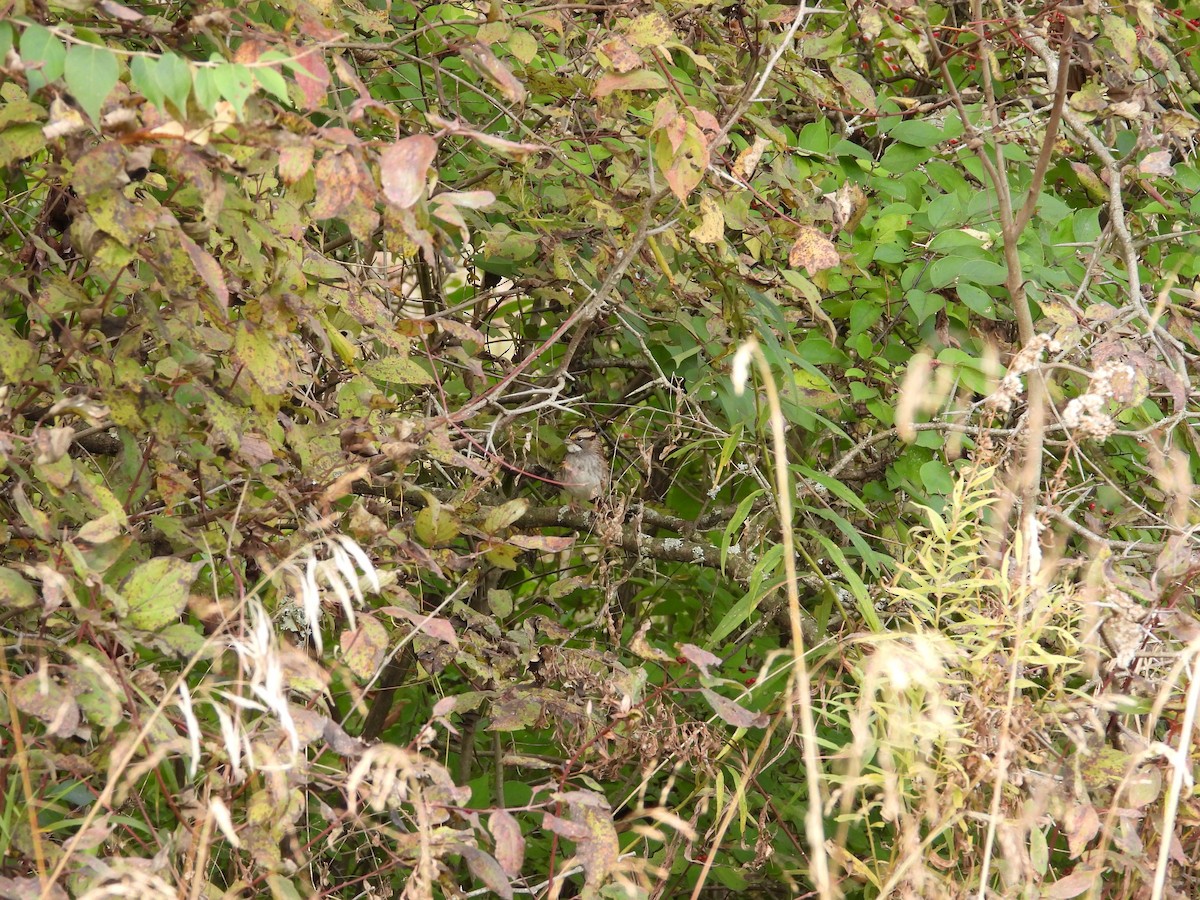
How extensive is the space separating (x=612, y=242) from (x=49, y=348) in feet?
3.03

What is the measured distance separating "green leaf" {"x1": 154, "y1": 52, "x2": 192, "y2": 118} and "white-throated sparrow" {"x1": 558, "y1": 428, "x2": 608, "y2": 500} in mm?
1271

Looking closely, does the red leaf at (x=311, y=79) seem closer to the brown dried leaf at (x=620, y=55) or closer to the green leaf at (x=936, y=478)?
the brown dried leaf at (x=620, y=55)

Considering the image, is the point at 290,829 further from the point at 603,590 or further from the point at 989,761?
the point at 603,590

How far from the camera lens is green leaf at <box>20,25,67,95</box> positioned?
3.54ft

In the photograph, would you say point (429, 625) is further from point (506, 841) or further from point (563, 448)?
point (563, 448)

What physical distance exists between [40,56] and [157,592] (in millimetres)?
537

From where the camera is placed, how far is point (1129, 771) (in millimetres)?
1419

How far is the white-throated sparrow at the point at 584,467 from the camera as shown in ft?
7.47

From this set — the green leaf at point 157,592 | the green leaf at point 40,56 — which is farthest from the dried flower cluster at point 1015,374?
the green leaf at point 40,56

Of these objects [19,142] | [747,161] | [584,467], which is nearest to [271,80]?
[19,142]

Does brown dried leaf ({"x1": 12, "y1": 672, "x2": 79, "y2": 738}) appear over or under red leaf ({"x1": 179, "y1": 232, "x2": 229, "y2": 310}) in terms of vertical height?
under

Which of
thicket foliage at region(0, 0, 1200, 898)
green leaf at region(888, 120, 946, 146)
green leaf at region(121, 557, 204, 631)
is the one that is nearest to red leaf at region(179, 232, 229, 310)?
thicket foliage at region(0, 0, 1200, 898)

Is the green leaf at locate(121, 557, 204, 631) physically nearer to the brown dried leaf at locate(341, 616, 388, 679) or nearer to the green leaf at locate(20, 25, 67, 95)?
the brown dried leaf at locate(341, 616, 388, 679)

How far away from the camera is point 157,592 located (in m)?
1.26
